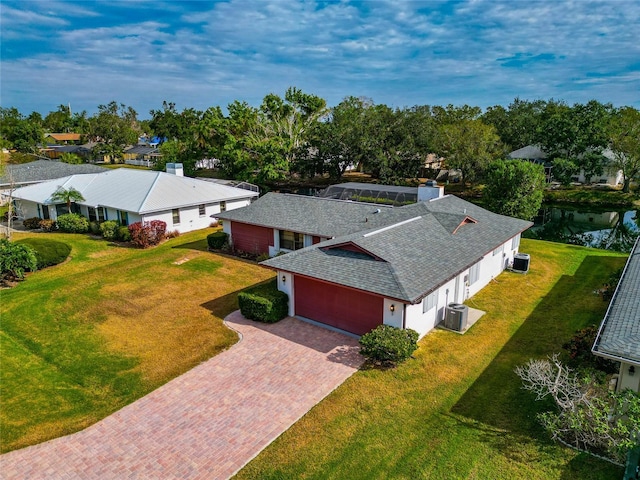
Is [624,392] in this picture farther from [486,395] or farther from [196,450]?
[196,450]

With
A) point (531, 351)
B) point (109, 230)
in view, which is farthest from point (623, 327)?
point (109, 230)

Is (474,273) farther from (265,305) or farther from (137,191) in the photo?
(137,191)

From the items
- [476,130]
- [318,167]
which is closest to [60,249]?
[318,167]

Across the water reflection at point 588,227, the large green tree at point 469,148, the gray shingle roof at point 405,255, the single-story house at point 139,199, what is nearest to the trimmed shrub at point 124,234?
the single-story house at point 139,199

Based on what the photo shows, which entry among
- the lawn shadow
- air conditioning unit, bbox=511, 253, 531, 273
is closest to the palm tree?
air conditioning unit, bbox=511, 253, 531, 273

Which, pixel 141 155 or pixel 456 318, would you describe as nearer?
pixel 456 318

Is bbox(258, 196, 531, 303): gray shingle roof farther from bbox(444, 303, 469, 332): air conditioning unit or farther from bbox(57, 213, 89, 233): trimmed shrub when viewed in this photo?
bbox(57, 213, 89, 233): trimmed shrub
